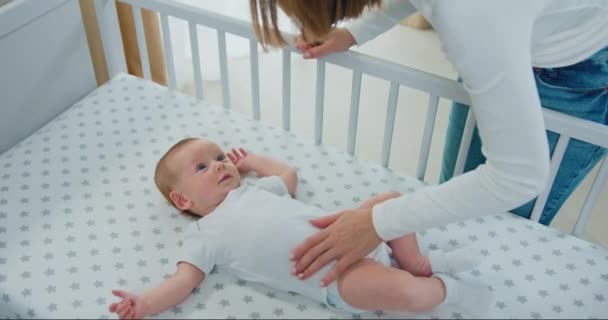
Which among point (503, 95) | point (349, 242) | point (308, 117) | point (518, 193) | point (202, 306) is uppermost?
point (503, 95)

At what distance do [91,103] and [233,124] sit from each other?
37 centimetres

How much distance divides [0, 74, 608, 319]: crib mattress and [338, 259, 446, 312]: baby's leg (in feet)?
0.13

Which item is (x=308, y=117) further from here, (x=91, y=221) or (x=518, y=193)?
(x=518, y=193)

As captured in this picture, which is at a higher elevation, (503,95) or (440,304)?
(503,95)

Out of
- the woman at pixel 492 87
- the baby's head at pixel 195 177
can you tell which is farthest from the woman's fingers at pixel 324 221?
the baby's head at pixel 195 177

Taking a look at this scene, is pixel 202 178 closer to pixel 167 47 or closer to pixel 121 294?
pixel 121 294

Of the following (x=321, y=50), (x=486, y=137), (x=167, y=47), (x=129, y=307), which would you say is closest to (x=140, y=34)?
(x=167, y=47)

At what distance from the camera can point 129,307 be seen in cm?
101

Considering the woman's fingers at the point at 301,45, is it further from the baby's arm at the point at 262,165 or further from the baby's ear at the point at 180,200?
the baby's ear at the point at 180,200

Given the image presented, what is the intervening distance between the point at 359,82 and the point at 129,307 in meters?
0.65

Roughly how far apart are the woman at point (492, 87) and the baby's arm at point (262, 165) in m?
0.22

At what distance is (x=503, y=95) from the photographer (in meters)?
0.77

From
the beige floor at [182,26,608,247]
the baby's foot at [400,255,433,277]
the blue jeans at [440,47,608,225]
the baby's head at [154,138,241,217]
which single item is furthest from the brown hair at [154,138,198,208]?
the beige floor at [182,26,608,247]

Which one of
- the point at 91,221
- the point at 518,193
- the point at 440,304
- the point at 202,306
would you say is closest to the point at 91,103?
the point at 91,221
